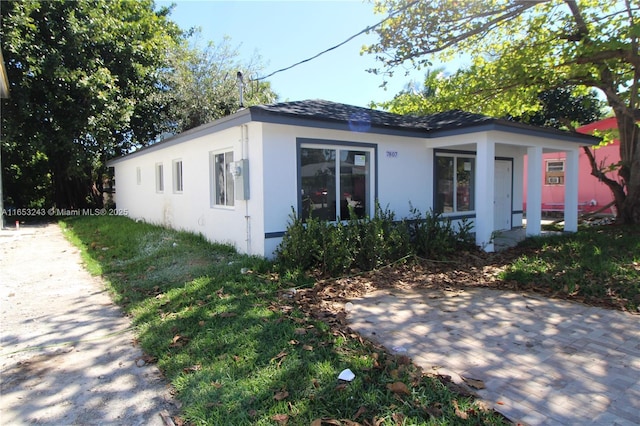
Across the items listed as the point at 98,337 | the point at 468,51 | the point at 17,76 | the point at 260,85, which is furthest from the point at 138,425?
the point at 260,85

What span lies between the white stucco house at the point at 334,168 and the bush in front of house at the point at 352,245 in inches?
27.6

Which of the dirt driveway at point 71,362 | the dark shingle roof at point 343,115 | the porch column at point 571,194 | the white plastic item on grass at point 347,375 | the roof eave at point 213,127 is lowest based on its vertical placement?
the dirt driveway at point 71,362

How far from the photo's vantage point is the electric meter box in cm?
727

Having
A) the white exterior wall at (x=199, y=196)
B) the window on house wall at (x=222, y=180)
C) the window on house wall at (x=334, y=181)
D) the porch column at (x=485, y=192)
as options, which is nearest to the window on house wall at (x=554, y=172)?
the porch column at (x=485, y=192)

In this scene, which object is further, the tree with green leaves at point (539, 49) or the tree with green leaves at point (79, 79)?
the tree with green leaves at point (79, 79)

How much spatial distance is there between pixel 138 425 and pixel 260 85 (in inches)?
844

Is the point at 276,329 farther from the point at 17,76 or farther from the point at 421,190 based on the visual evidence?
the point at 17,76

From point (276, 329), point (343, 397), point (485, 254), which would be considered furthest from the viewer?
point (485, 254)

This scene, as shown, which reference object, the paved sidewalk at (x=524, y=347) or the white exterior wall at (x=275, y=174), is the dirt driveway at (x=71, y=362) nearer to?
the paved sidewalk at (x=524, y=347)

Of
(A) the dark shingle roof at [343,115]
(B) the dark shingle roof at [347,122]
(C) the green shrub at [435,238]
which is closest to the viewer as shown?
(B) the dark shingle roof at [347,122]

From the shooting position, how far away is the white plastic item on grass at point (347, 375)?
3.09m

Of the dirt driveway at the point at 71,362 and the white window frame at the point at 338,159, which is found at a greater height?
the white window frame at the point at 338,159

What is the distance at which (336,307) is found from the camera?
5.03 metres

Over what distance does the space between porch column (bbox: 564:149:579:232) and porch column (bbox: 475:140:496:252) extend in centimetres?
427
